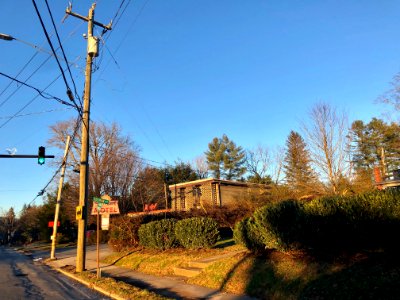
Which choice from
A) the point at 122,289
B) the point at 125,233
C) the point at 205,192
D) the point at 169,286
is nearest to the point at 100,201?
the point at 122,289

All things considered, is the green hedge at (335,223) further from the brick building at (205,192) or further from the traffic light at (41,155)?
the brick building at (205,192)

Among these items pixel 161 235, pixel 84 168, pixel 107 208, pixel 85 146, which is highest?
pixel 85 146

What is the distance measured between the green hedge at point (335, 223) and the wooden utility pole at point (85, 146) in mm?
9346

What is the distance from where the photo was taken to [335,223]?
8.89 meters

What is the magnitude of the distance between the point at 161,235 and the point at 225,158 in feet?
169

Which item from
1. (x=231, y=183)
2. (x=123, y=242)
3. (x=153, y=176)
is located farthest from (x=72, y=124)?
(x=123, y=242)

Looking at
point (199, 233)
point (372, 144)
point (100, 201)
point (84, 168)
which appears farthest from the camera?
point (372, 144)

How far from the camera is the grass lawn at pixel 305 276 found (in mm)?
7070

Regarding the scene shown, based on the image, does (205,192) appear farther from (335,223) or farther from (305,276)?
(305,276)

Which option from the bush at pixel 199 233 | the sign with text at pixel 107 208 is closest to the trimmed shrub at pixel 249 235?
the bush at pixel 199 233

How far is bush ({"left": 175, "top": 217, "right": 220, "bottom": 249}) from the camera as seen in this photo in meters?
15.7

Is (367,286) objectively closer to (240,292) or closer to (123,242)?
(240,292)

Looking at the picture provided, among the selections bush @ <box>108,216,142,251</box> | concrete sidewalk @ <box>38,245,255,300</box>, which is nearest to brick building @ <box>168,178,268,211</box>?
bush @ <box>108,216,142,251</box>

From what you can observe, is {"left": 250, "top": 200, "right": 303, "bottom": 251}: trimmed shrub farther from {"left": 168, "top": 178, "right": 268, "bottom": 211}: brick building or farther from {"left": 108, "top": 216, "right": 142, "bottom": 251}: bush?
{"left": 168, "top": 178, "right": 268, "bottom": 211}: brick building
